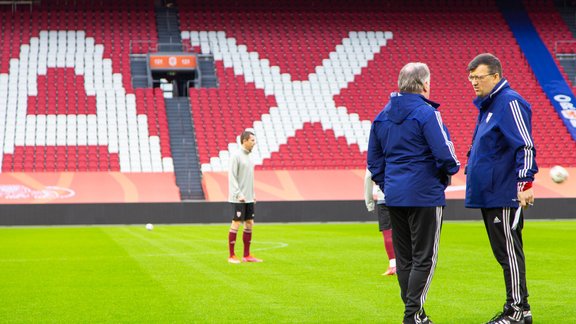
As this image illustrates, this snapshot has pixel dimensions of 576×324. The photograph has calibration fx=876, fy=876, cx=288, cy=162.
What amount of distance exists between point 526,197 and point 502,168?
37 centimetres

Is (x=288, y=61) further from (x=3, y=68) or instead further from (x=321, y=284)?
(x=321, y=284)

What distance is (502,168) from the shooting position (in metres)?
7.34

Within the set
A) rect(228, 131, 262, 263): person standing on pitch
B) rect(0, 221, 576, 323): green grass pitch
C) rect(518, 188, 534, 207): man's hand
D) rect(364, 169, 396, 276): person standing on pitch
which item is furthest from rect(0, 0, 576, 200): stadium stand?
rect(518, 188, 534, 207): man's hand

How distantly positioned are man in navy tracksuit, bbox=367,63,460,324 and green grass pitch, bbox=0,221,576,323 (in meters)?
1.11

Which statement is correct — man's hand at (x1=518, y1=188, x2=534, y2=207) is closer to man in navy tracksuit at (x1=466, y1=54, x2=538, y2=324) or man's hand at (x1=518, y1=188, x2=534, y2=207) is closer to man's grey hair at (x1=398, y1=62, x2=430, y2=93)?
man in navy tracksuit at (x1=466, y1=54, x2=538, y2=324)

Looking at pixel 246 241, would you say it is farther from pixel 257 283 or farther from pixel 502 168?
pixel 502 168

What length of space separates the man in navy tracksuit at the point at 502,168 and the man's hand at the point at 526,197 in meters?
0.03

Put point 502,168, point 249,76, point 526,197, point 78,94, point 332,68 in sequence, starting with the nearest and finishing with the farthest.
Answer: point 526,197 → point 502,168 → point 78,94 → point 249,76 → point 332,68

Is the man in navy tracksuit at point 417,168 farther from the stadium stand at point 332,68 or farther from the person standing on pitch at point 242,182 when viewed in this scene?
the stadium stand at point 332,68

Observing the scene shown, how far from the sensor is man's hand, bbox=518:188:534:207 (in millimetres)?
7074

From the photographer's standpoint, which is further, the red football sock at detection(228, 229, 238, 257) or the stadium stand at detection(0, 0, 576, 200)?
the stadium stand at detection(0, 0, 576, 200)

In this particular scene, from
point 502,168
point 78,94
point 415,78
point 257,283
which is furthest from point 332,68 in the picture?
point 415,78

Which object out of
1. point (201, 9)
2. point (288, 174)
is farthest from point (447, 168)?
point (201, 9)

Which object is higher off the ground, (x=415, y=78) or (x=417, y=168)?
(x=415, y=78)
